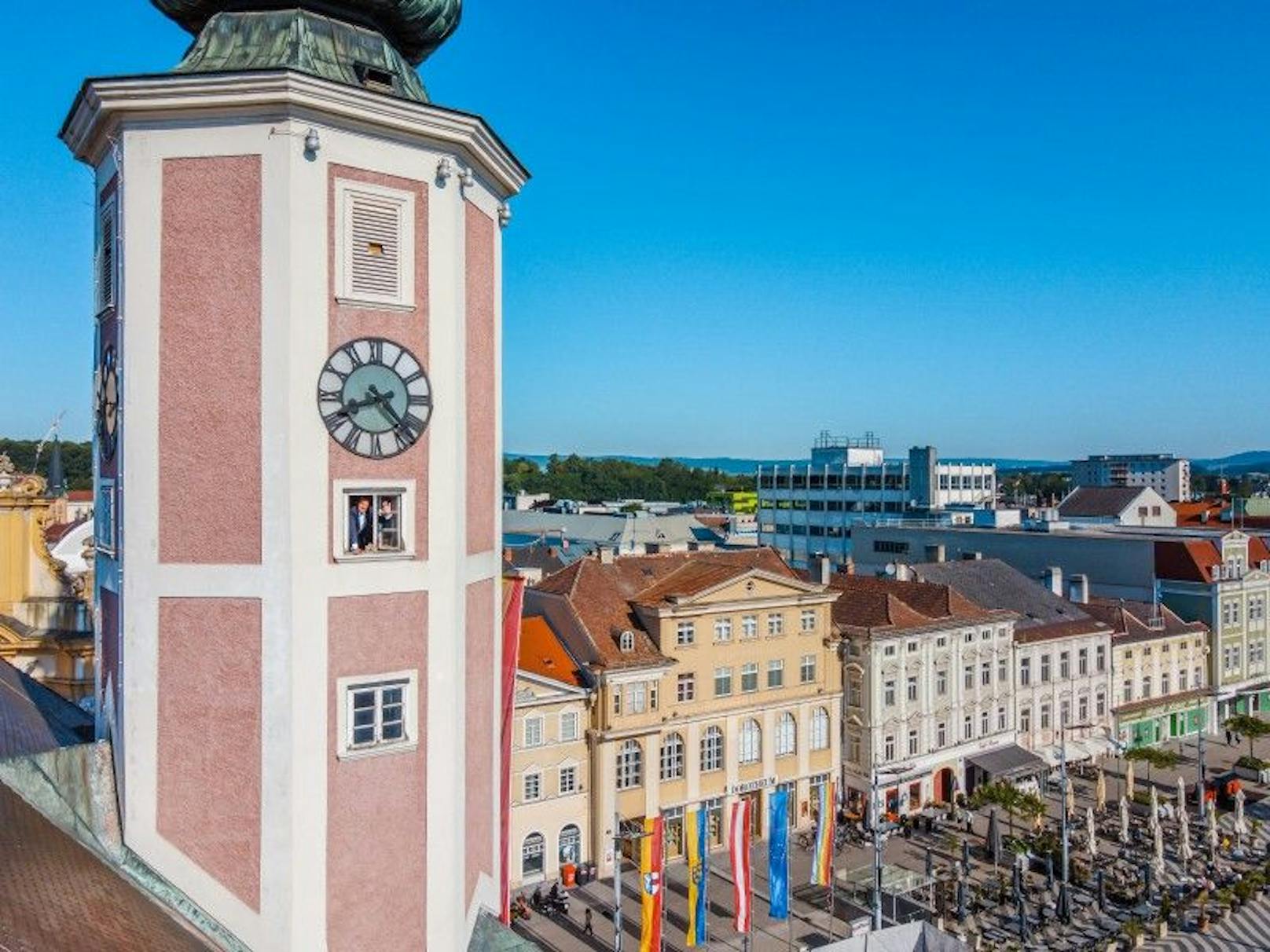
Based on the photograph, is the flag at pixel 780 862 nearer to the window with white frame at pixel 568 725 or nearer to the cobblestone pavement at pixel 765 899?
the cobblestone pavement at pixel 765 899

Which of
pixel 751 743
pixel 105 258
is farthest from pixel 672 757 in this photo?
pixel 105 258

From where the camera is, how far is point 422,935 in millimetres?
11461

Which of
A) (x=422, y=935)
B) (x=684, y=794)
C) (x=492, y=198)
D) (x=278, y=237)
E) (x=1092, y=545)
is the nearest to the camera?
(x=278, y=237)

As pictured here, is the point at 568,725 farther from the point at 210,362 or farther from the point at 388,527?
the point at 210,362

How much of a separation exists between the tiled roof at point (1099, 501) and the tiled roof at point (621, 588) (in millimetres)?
49919

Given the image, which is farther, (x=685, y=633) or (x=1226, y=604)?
(x=1226, y=604)

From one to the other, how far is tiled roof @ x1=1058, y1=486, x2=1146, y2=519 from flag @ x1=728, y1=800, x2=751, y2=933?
65.6 meters

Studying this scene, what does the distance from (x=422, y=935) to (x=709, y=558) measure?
3502 centimetres

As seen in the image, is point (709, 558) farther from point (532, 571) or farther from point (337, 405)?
point (337, 405)

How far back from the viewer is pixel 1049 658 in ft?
177

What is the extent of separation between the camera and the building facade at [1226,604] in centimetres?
6284

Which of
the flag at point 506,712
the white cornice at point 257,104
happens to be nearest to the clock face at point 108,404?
the white cornice at point 257,104

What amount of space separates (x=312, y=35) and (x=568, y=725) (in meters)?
30.0

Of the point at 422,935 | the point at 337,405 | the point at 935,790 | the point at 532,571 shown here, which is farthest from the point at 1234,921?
the point at 337,405
